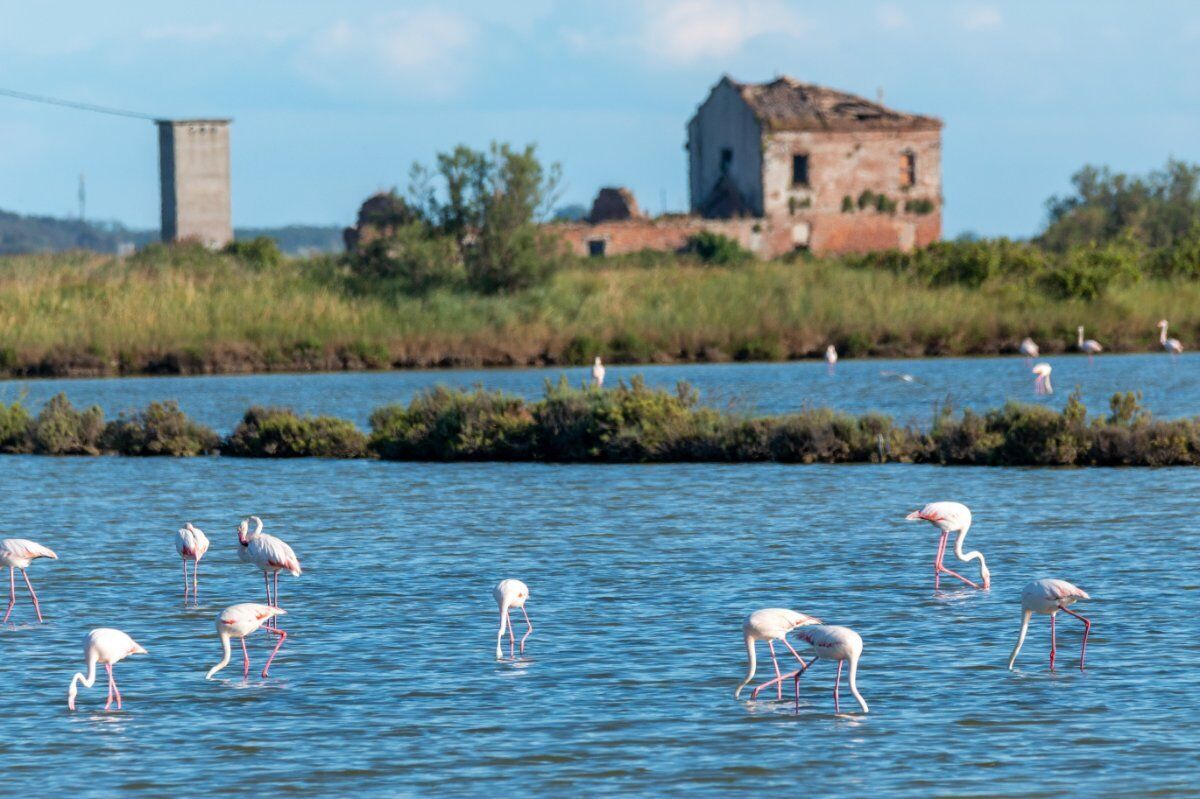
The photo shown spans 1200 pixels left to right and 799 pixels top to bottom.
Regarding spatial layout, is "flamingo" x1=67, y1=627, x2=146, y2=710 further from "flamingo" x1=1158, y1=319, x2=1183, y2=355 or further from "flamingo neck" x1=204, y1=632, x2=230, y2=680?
"flamingo" x1=1158, y1=319, x2=1183, y2=355

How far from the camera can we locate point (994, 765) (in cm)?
964

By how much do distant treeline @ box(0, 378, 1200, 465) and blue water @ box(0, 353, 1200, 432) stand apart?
11.7 feet

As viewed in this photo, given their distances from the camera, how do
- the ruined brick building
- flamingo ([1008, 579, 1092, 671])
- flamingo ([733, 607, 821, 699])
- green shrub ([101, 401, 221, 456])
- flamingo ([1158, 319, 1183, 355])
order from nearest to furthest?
flamingo ([733, 607, 821, 699]) < flamingo ([1008, 579, 1092, 671]) < green shrub ([101, 401, 221, 456]) < flamingo ([1158, 319, 1183, 355]) < the ruined brick building

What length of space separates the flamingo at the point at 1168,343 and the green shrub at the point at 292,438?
2279 centimetres

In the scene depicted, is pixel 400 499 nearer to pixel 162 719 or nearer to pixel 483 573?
pixel 483 573

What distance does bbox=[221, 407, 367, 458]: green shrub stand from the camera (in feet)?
88.4

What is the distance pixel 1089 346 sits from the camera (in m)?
44.8

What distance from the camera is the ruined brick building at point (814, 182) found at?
70.6m

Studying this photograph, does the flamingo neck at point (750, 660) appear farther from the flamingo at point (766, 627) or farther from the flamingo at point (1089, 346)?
the flamingo at point (1089, 346)

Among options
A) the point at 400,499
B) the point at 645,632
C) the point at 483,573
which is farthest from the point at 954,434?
the point at 645,632

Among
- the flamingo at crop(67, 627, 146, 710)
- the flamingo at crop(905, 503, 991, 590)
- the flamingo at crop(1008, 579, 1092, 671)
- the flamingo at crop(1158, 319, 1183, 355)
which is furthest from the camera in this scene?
the flamingo at crop(1158, 319, 1183, 355)

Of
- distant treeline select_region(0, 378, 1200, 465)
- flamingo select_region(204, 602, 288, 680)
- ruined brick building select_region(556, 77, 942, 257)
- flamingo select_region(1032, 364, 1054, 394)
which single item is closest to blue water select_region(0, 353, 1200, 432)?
flamingo select_region(1032, 364, 1054, 394)

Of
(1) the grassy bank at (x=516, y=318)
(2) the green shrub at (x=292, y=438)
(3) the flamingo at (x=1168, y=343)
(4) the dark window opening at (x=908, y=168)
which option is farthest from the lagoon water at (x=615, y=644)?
(4) the dark window opening at (x=908, y=168)

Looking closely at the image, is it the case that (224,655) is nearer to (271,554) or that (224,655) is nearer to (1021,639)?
(271,554)
